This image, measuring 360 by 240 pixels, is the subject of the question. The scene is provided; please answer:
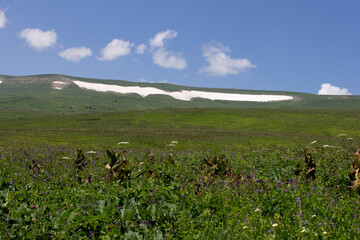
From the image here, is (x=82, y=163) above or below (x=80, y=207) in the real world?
below

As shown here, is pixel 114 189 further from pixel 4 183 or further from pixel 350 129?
pixel 350 129

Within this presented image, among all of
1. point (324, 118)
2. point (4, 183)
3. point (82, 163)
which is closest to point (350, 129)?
point (324, 118)

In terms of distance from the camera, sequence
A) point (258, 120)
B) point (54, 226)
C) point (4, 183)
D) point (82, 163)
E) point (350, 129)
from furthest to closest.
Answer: point (258, 120)
point (350, 129)
point (82, 163)
point (4, 183)
point (54, 226)

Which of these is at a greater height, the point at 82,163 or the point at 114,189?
the point at 114,189

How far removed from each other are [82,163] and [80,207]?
245 inches

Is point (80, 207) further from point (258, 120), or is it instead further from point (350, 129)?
point (258, 120)

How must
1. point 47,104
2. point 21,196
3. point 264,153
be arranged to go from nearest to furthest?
point 21,196 < point 264,153 < point 47,104

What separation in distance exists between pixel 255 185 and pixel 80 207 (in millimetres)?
4052

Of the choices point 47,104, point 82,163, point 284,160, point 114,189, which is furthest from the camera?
point 47,104

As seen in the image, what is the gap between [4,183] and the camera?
708cm

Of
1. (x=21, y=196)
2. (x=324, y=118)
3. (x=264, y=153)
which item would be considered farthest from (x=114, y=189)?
(x=324, y=118)

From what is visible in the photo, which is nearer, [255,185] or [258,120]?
[255,185]

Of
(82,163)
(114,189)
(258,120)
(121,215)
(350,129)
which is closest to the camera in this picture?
(121,215)

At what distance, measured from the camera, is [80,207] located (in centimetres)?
508
